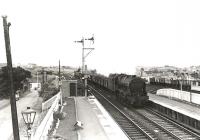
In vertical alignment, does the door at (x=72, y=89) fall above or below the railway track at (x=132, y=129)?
above

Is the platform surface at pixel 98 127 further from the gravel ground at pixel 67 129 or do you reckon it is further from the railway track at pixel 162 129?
the railway track at pixel 162 129

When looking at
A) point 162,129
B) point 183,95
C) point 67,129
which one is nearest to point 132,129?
point 162,129

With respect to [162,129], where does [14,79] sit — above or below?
above

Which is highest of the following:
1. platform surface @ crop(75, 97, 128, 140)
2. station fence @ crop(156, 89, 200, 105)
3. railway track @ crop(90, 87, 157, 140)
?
station fence @ crop(156, 89, 200, 105)

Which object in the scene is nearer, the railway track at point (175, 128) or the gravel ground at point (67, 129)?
the railway track at point (175, 128)

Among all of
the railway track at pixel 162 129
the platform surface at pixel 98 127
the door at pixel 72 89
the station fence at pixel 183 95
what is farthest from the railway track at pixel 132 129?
the door at pixel 72 89

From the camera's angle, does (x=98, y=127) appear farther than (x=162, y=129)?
Yes

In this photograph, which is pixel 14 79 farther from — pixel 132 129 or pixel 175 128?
pixel 175 128

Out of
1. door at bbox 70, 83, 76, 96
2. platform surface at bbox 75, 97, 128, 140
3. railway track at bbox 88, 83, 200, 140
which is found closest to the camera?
railway track at bbox 88, 83, 200, 140

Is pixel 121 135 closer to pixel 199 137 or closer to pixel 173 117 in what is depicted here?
pixel 199 137

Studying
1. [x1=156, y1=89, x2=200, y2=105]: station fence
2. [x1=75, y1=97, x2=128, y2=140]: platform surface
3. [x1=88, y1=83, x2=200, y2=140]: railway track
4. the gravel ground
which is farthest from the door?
[x1=88, y1=83, x2=200, y2=140]: railway track

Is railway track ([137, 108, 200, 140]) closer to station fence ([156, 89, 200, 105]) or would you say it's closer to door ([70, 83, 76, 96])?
station fence ([156, 89, 200, 105])

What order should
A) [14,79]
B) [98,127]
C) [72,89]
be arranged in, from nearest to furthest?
1. [98,127]
2. [72,89]
3. [14,79]

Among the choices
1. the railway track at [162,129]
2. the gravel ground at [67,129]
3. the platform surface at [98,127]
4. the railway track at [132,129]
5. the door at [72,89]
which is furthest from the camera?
the door at [72,89]
